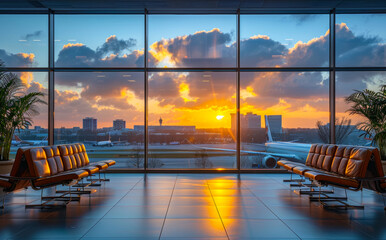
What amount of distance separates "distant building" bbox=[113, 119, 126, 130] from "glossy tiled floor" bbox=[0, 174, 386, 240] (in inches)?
92.2

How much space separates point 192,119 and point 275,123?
215cm

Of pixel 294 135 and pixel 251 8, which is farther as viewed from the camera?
pixel 294 135

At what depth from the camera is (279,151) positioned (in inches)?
291

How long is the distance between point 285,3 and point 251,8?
0.79 m

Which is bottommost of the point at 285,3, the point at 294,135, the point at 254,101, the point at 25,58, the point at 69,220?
the point at 69,220

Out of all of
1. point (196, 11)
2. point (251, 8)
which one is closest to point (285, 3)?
point (251, 8)

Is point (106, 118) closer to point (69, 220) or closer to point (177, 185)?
point (177, 185)

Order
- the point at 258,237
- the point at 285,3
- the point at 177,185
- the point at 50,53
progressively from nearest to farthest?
1. the point at 258,237
2. the point at 177,185
3. the point at 285,3
4. the point at 50,53

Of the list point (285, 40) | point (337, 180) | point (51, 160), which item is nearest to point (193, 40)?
point (285, 40)

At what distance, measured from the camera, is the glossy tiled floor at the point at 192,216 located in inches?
119

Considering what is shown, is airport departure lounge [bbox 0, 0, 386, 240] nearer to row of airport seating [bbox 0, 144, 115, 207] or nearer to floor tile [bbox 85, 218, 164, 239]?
row of airport seating [bbox 0, 144, 115, 207]

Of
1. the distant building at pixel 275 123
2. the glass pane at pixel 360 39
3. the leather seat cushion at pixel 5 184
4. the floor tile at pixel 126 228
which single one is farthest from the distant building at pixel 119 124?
the glass pane at pixel 360 39

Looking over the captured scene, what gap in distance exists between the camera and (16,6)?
6.74 meters

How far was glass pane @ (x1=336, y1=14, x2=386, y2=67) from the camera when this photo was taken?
23.4ft
